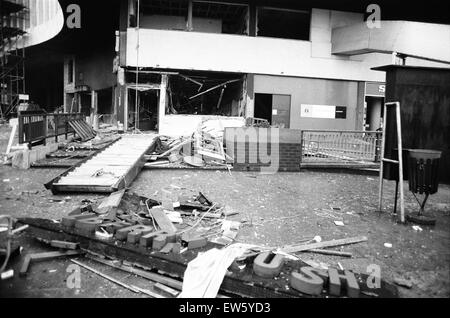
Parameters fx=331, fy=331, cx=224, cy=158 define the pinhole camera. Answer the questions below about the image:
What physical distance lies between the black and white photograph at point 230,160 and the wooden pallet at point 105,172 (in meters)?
0.05

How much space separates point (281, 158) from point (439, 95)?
4.46 meters

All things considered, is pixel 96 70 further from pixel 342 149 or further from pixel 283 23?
pixel 342 149

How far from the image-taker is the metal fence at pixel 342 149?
11.0 meters

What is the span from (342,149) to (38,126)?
1004 centimetres

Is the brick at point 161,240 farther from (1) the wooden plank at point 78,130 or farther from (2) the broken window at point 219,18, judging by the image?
(2) the broken window at point 219,18

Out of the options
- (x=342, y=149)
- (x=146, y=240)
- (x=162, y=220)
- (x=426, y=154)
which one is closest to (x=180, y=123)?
(x=342, y=149)

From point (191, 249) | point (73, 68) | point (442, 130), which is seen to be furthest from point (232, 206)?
point (73, 68)

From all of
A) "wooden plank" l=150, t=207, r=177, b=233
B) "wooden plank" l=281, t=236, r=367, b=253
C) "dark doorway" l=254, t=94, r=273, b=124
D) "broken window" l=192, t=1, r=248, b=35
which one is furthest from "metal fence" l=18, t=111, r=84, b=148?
"dark doorway" l=254, t=94, r=273, b=124

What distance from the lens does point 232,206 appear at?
Result: 6453mm

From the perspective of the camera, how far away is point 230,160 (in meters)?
10.5

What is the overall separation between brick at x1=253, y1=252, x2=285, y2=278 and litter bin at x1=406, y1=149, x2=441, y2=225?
134 inches

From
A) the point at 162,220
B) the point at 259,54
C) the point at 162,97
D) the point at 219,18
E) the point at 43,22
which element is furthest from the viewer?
the point at 43,22

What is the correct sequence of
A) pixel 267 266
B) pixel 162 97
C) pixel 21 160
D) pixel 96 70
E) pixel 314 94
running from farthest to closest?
pixel 96 70
pixel 314 94
pixel 162 97
pixel 21 160
pixel 267 266
